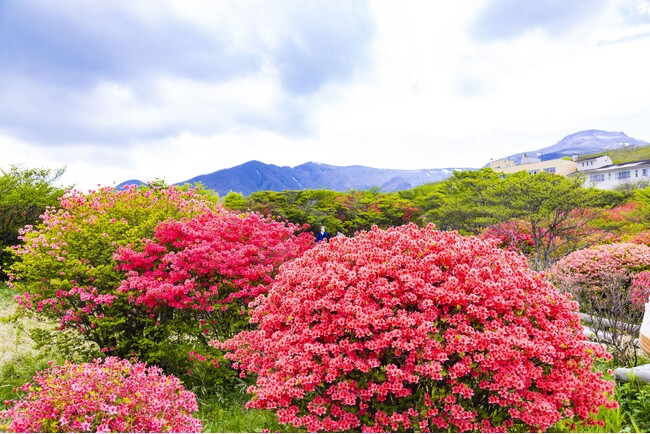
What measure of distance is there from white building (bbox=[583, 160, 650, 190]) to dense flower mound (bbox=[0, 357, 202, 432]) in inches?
2398

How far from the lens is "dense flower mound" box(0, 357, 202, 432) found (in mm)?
2912

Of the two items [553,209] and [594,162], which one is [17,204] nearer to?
[553,209]

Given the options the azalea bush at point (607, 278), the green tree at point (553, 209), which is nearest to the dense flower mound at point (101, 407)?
the azalea bush at point (607, 278)

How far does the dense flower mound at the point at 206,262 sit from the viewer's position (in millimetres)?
5832

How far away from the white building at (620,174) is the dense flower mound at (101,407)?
6090 centimetres

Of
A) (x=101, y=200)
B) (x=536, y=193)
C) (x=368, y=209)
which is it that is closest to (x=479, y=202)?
(x=536, y=193)

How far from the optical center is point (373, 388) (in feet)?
9.99

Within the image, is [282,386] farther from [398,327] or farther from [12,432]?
[12,432]

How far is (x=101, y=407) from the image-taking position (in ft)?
9.52

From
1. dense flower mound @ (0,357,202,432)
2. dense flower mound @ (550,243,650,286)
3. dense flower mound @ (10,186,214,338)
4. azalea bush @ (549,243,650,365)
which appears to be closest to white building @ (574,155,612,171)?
dense flower mound @ (550,243,650,286)

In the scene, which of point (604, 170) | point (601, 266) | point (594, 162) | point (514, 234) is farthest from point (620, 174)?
point (601, 266)

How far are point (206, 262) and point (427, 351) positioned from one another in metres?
3.57

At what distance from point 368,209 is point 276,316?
2632 cm

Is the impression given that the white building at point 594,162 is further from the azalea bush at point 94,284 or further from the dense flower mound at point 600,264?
the azalea bush at point 94,284
